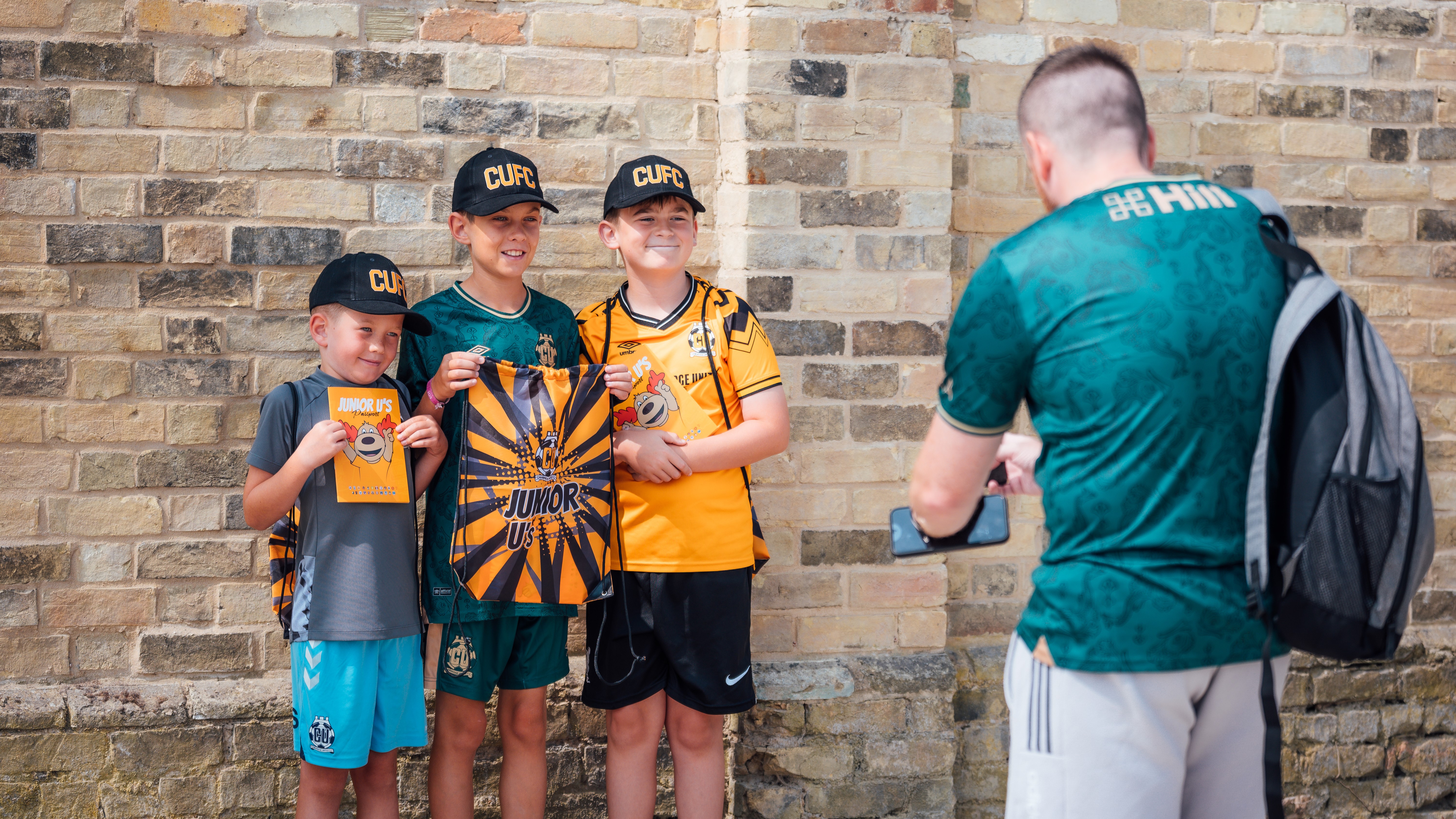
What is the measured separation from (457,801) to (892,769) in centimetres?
141

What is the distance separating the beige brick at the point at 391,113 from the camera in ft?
11.2

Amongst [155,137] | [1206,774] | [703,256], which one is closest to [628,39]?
[703,256]

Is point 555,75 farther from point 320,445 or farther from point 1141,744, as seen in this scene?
point 1141,744

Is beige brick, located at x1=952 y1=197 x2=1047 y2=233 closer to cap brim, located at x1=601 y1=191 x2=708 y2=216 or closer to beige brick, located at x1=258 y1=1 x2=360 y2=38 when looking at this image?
cap brim, located at x1=601 y1=191 x2=708 y2=216

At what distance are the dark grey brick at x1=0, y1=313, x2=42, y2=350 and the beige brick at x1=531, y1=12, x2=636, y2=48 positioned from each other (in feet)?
5.86

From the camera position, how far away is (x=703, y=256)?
3.62 m

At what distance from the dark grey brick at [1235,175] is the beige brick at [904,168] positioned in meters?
1.14

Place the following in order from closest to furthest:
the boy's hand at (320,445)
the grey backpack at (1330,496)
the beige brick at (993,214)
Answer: the grey backpack at (1330,496) < the boy's hand at (320,445) < the beige brick at (993,214)

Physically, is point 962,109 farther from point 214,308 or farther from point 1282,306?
point 214,308

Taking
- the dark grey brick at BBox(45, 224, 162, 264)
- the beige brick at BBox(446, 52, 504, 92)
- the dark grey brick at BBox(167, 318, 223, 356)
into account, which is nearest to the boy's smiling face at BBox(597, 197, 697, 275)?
the beige brick at BBox(446, 52, 504, 92)

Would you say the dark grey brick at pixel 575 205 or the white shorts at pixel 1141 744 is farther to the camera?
the dark grey brick at pixel 575 205

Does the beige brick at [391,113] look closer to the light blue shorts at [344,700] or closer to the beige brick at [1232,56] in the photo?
the light blue shorts at [344,700]

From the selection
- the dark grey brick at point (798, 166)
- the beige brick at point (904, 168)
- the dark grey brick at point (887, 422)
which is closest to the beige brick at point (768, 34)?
the dark grey brick at point (798, 166)

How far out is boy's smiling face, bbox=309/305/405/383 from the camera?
2818mm
